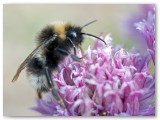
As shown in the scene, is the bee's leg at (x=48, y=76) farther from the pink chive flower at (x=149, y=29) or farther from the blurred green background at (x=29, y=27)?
the pink chive flower at (x=149, y=29)

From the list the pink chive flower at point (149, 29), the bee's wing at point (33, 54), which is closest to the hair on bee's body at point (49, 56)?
the bee's wing at point (33, 54)

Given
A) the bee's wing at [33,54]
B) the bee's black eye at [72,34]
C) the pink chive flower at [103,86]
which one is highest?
the bee's black eye at [72,34]

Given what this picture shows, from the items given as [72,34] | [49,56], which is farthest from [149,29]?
[49,56]

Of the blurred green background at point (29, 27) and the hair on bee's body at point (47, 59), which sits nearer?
the hair on bee's body at point (47, 59)

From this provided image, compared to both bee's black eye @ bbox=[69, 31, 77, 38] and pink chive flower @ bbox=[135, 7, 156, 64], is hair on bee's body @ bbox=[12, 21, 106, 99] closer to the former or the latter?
bee's black eye @ bbox=[69, 31, 77, 38]

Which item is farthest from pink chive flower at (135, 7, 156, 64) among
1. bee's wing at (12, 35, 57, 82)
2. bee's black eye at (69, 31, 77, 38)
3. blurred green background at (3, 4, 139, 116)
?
bee's wing at (12, 35, 57, 82)

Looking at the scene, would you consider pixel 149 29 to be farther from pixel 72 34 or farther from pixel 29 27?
pixel 29 27
